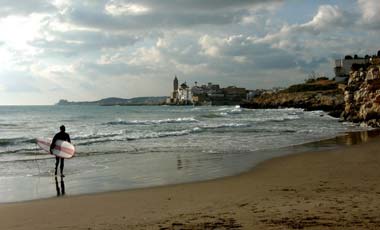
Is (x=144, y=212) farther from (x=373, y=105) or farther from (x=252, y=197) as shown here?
(x=373, y=105)

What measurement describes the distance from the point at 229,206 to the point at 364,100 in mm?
36220

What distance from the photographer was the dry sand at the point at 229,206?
7.04 meters

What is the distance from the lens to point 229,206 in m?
8.37

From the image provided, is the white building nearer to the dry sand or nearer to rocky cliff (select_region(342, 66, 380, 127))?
rocky cliff (select_region(342, 66, 380, 127))

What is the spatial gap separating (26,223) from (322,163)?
1051 cm

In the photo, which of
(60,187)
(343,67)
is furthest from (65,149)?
(343,67)

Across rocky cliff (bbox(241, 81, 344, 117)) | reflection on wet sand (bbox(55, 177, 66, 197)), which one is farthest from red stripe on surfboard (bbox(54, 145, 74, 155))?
rocky cliff (bbox(241, 81, 344, 117))

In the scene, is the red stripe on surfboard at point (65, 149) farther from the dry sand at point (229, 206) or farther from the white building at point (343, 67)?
the white building at point (343, 67)

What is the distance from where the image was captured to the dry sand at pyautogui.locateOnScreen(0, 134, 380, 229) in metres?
7.04

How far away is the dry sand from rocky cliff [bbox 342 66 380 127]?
2676cm

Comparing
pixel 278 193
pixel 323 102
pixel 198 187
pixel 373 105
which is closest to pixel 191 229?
pixel 278 193

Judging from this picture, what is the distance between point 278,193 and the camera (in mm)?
9695

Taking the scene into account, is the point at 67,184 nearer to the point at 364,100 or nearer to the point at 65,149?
the point at 65,149

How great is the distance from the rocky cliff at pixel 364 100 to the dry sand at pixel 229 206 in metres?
26.8
